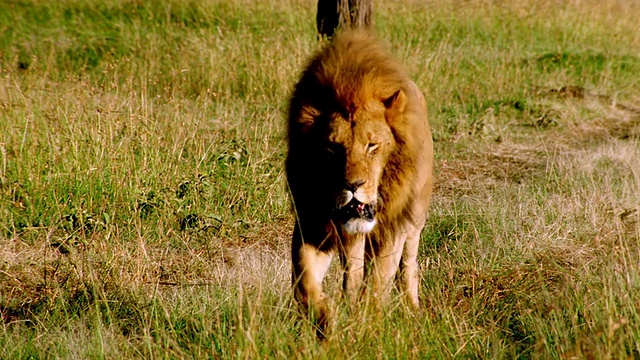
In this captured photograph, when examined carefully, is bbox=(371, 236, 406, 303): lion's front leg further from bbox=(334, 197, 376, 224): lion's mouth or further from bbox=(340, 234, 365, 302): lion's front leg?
bbox=(334, 197, 376, 224): lion's mouth

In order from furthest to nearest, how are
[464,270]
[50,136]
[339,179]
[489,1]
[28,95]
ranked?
[489,1]
[28,95]
[50,136]
[464,270]
[339,179]

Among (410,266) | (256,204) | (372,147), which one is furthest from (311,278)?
(256,204)

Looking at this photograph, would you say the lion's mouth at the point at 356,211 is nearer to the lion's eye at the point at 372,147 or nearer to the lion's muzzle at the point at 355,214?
the lion's muzzle at the point at 355,214

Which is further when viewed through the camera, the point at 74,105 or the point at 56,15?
the point at 56,15

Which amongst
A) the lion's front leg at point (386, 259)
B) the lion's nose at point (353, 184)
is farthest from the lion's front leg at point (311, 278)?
the lion's nose at point (353, 184)

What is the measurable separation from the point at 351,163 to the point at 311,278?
0.60 metres

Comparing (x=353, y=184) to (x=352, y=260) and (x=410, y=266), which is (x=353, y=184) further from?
(x=410, y=266)

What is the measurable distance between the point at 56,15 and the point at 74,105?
623 cm

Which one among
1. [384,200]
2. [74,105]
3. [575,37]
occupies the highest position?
[384,200]

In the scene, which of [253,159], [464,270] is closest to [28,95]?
[253,159]

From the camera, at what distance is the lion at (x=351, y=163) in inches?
141

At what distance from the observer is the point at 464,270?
4867 mm

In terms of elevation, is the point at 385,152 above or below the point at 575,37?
above

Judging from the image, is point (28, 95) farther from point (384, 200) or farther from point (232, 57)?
point (384, 200)
